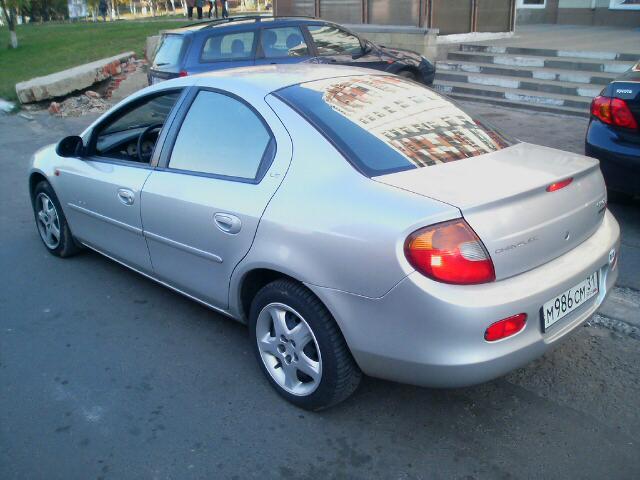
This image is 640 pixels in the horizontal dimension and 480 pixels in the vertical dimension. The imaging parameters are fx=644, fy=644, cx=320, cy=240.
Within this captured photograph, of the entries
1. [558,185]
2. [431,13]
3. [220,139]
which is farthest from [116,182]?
[431,13]

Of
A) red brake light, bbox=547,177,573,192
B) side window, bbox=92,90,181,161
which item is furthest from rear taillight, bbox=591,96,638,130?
side window, bbox=92,90,181,161

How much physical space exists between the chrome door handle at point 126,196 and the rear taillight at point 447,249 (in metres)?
2.11

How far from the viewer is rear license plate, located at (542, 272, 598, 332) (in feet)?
9.14

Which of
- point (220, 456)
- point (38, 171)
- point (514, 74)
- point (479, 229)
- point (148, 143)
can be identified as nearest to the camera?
point (479, 229)

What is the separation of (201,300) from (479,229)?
182 cm

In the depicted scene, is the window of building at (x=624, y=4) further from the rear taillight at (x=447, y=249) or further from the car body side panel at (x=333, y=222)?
the rear taillight at (x=447, y=249)

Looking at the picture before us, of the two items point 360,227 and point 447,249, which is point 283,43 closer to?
point 360,227

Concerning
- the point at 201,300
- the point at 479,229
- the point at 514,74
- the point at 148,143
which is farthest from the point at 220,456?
the point at 514,74

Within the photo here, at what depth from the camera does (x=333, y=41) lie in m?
9.71

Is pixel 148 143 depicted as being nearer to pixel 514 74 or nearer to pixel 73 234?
pixel 73 234

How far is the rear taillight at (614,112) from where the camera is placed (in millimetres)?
5031

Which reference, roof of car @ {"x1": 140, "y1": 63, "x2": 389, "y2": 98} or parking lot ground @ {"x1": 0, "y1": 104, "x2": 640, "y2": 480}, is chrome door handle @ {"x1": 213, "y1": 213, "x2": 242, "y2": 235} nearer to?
roof of car @ {"x1": 140, "y1": 63, "x2": 389, "y2": 98}

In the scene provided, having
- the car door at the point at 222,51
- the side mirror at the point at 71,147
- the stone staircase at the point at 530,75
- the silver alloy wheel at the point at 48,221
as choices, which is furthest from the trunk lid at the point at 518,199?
the stone staircase at the point at 530,75

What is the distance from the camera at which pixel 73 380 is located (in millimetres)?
3510
